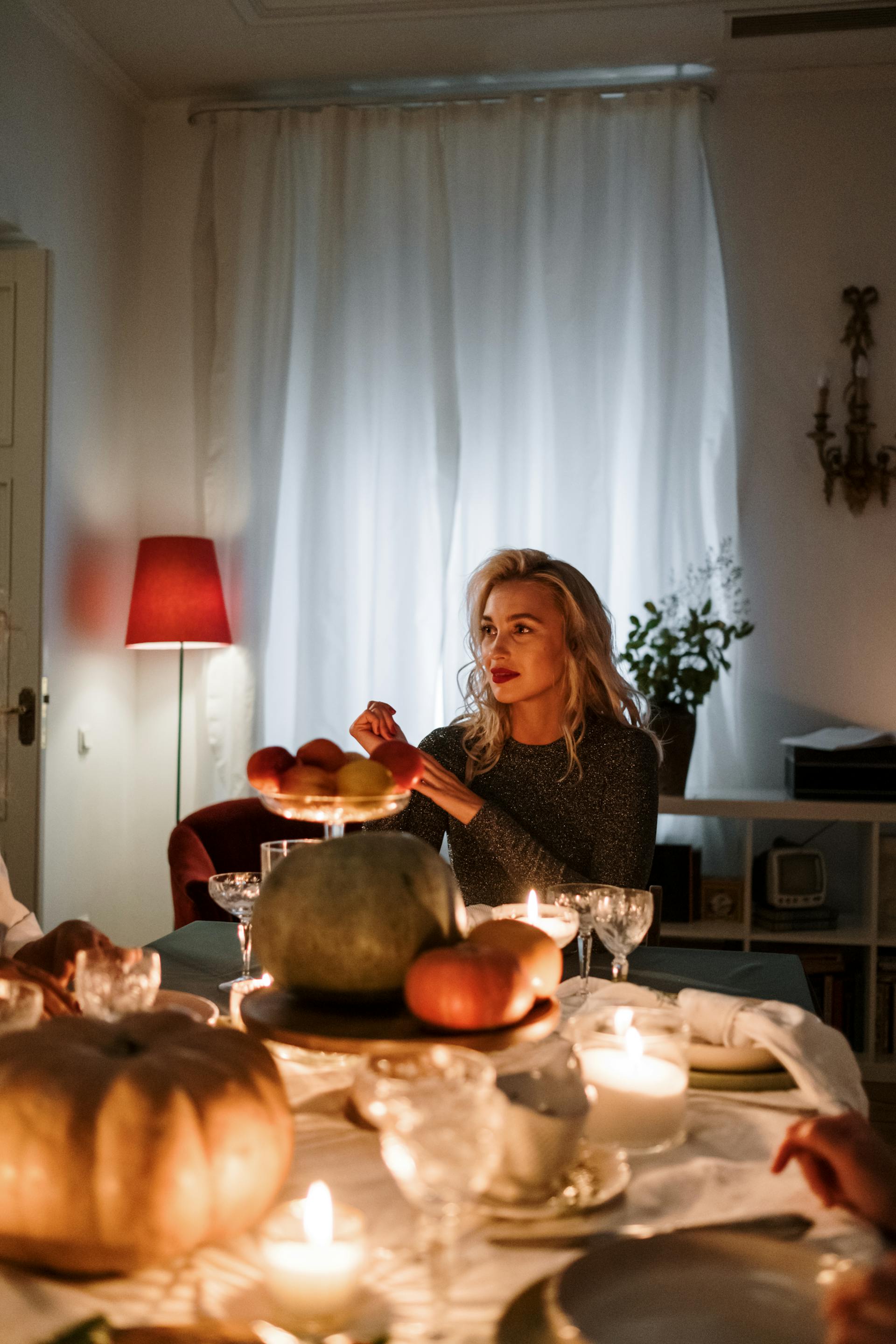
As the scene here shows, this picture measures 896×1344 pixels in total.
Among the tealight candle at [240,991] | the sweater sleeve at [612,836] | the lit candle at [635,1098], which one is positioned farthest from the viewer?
the sweater sleeve at [612,836]

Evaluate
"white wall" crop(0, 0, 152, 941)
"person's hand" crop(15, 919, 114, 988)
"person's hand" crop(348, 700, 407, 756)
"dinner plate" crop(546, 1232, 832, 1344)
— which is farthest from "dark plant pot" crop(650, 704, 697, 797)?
"dinner plate" crop(546, 1232, 832, 1344)

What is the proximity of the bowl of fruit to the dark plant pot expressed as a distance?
7.35ft

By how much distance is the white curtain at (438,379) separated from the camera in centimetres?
363

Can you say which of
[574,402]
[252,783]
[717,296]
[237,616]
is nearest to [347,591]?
[237,616]

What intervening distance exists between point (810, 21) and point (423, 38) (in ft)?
3.57

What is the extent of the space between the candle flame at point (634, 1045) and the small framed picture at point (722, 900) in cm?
245

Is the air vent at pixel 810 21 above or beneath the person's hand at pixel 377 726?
above

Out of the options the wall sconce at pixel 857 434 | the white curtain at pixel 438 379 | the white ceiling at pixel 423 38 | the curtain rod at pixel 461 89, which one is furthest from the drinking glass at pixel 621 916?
the curtain rod at pixel 461 89

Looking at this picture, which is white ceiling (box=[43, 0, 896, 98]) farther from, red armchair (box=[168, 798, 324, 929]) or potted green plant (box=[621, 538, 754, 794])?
red armchair (box=[168, 798, 324, 929])

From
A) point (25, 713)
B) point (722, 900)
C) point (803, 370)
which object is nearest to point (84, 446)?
point (25, 713)

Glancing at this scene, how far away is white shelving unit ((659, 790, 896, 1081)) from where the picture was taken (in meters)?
3.13

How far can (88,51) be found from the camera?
11.6 ft

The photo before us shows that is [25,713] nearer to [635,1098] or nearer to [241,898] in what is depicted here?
[241,898]

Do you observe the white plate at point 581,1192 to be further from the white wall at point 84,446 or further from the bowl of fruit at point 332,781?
the white wall at point 84,446
